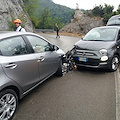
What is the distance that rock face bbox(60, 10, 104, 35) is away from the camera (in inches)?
1206

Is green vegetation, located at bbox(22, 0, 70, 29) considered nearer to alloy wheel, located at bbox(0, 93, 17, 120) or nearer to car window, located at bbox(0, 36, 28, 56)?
car window, located at bbox(0, 36, 28, 56)

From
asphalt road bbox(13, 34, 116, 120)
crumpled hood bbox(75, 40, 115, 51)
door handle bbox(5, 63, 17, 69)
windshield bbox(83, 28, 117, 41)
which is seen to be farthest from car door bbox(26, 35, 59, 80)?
windshield bbox(83, 28, 117, 41)

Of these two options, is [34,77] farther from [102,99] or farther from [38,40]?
[102,99]

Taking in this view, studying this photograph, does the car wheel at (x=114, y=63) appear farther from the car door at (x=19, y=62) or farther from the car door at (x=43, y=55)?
the car door at (x=19, y=62)

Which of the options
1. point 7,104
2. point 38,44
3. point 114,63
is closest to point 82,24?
point 114,63

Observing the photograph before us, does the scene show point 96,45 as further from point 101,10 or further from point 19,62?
point 101,10

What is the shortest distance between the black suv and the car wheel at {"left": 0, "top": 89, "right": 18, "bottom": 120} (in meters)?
3.30

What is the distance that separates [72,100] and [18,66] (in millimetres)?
1655

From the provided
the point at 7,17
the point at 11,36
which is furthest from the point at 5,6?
the point at 11,36

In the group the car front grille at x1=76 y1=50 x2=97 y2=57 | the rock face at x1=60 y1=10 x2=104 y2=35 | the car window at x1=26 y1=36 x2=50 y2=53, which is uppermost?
the rock face at x1=60 y1=10 x2=104 y2=35

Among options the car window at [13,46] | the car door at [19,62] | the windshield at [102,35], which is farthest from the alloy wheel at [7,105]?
the windshield at [102,35]

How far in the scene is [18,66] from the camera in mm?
2984

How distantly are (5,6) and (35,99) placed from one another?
941 inches

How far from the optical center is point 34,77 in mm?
3553
